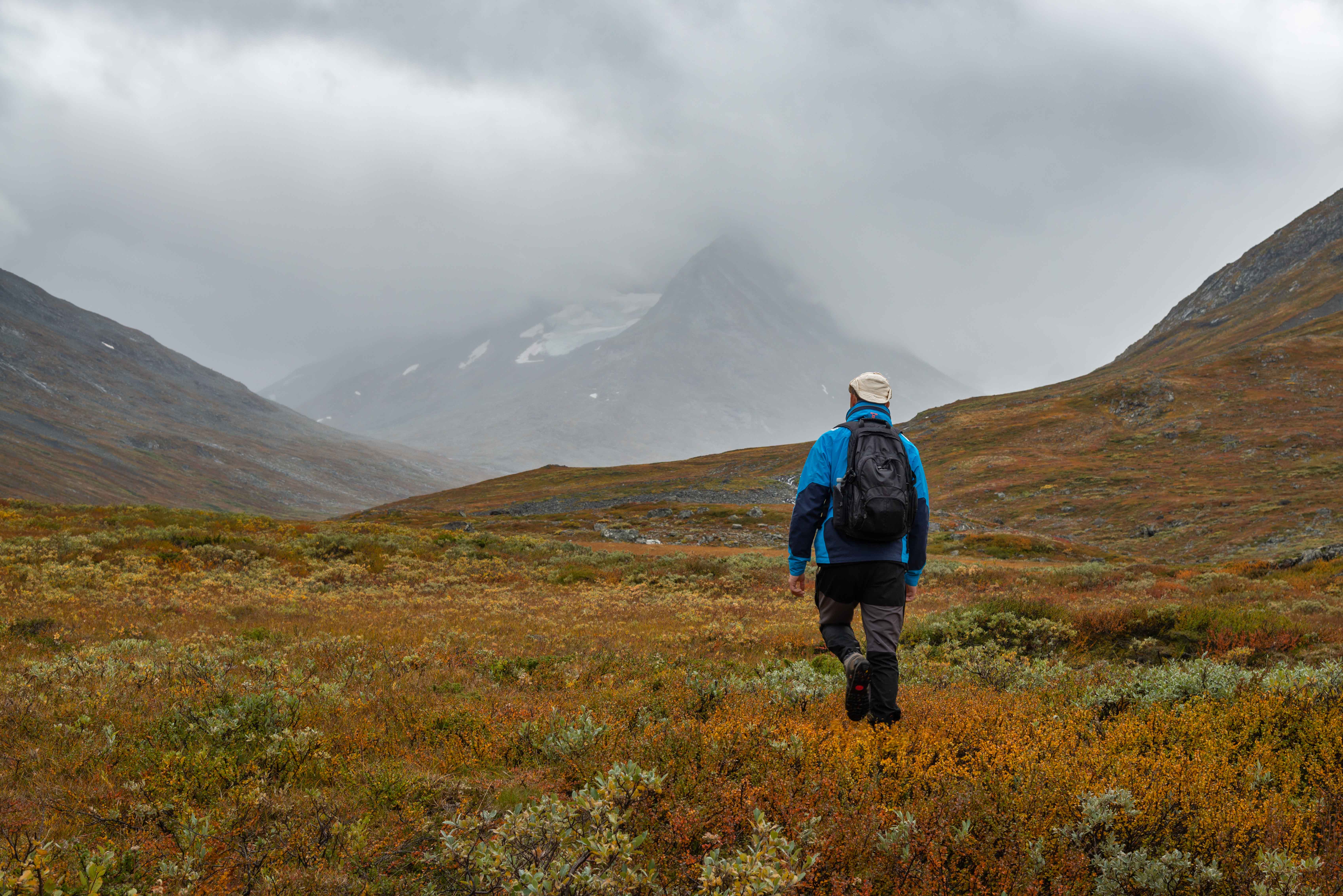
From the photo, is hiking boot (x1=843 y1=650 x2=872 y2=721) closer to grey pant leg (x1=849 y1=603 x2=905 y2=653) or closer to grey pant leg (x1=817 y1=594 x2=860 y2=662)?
grey pant leg (x1=849 y1=603 x2=905 y2=653)

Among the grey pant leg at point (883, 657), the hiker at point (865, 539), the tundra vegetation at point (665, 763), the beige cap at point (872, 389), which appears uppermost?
the beige cap at point (872, 389)

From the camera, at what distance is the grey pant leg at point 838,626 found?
6.51 metres

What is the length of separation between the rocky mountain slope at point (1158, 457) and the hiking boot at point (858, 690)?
24.8 metres

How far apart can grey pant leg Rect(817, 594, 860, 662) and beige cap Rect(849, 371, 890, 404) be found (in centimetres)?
210

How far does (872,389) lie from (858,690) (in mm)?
3021

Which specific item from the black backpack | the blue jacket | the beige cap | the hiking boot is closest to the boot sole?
the hiking boot

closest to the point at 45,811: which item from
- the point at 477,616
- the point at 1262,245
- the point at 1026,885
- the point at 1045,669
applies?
the point at 1026,885

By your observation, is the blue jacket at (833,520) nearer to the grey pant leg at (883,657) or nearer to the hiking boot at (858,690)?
the grey pant leg at (883,657)

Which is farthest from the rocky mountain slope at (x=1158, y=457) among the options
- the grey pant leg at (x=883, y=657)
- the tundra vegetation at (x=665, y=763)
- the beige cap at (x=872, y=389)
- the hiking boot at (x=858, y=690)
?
the hiking boot at (x=858, y=690)

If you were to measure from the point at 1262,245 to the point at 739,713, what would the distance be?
201 metres

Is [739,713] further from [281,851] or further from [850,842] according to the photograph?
[281,851]

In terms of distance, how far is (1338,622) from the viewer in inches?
402

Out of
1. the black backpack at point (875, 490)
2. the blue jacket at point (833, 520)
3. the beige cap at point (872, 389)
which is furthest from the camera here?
the beige cap at point (872, 389)

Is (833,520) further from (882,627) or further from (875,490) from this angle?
(882,627)
